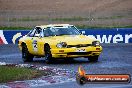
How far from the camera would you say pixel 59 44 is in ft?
63.5

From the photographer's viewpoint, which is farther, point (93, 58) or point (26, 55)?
point (26, 55)

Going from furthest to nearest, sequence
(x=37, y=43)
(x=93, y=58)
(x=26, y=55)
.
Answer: (x=26, y=55) → (x=37, y=43) → (x=93, y=58)

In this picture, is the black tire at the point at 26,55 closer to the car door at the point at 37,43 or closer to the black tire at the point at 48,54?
the car door at the point at 37,43

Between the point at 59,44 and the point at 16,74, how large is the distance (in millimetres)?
4479

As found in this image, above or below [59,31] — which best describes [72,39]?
below

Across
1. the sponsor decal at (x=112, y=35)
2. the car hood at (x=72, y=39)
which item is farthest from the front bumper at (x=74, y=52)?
the sponsor decal at (x=112, y=35)

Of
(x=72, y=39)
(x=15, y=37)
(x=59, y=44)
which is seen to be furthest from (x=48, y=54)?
(x=15, y=37)

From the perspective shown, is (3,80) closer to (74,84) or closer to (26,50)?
(74,84)

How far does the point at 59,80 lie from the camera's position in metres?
14.3

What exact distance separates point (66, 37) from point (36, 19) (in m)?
34.9

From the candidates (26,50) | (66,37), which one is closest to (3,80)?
(66,37)

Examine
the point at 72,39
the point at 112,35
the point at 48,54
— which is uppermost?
the point at 72,39

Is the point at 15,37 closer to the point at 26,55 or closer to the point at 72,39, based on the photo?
the point at 26,55

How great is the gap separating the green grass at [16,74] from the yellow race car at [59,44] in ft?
10.2
